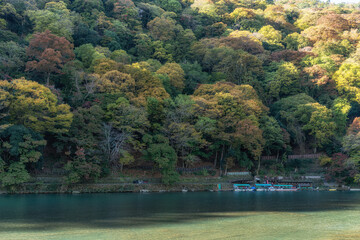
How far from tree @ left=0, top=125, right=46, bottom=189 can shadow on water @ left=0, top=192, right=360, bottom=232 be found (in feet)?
6.88

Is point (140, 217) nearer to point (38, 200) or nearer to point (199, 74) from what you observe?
point (38, 200)

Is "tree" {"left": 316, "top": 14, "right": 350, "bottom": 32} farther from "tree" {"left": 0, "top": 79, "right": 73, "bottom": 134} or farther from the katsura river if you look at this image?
"tree" {"left": 0, "top": 79, "right": 73, "bottom": 134}

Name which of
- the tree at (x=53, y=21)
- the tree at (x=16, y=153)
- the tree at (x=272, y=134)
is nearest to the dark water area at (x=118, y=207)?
the tree at (x=16, y=153)

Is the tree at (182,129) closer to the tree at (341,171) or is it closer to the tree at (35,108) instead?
the tree at (35,108)

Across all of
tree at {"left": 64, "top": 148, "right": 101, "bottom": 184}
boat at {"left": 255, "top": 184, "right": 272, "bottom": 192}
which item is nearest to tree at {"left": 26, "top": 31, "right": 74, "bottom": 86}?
tree at {"left": 64, "top": 148, "right": 101, "bottom": 184}

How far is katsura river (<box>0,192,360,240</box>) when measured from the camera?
1961 cm

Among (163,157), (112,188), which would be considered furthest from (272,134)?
(112,188)

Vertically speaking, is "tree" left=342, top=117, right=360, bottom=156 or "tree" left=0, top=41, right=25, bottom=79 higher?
"tree" left=0, top=41, right=25, bottom=79

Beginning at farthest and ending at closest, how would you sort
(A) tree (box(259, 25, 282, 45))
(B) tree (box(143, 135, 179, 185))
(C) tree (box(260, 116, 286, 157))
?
(A) tree (box(259, 25, 282, 45))
(C) tree (box(260, 116, 286, 157))
(B) tree (box(143, 135, 179, 185))

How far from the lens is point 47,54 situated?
153ft

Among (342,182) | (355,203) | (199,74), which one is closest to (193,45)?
(199,74)

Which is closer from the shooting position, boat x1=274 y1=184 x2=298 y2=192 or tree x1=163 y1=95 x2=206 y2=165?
tree x1=163 y1=95 x2=206 y2=165

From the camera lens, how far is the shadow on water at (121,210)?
22172 mm

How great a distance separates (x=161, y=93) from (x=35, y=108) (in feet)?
52.4
